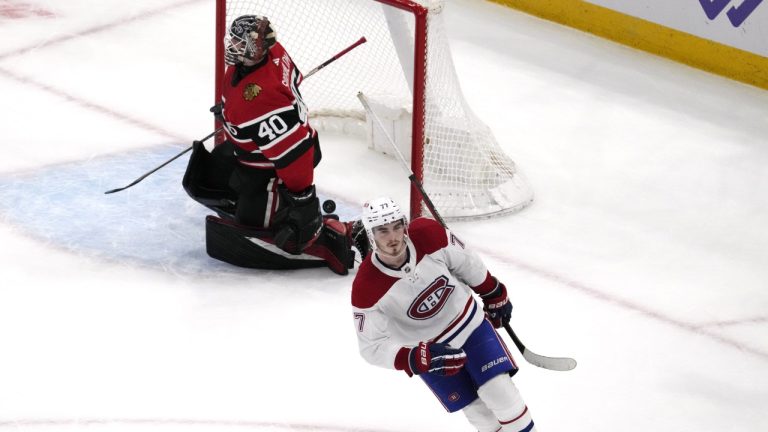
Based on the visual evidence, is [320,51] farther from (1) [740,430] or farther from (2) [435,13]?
(1) [740,430]

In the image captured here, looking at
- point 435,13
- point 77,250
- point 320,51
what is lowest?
point 77,250

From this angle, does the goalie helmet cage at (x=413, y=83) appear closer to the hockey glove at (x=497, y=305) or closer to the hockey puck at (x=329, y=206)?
the hockey puck at (x=329, y=206)

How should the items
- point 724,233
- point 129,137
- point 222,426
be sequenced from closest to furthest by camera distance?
point 222,426
point 724,233
point 129,137

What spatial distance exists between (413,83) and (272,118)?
742 millimetres

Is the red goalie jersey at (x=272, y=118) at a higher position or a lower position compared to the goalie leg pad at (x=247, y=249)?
higher

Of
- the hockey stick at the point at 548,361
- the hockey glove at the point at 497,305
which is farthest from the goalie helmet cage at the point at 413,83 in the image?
the hockey glove at the point at 497,305

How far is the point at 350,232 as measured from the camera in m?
5.09

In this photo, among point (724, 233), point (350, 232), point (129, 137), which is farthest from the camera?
point (129, 137)

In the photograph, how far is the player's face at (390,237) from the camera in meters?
3.56

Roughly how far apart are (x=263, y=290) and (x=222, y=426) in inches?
34.4

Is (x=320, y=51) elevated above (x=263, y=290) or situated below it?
above

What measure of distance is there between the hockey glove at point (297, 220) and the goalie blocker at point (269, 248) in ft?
0.22

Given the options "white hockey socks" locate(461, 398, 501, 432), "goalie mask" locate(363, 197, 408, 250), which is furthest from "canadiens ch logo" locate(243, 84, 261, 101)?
"white hockey socks" locate(461, 398, 501, 432)

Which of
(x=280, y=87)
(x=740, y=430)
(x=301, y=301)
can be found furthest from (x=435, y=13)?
(x=740, y=430)
